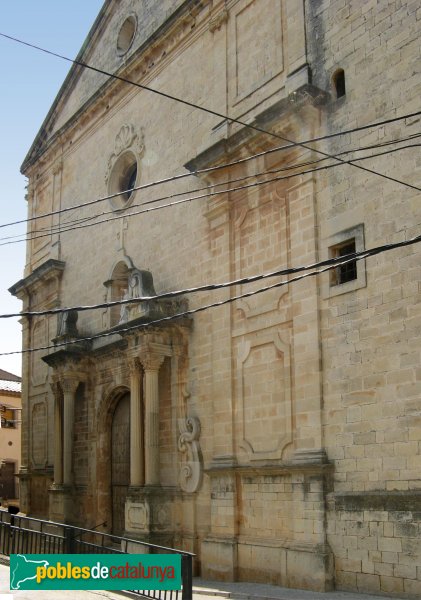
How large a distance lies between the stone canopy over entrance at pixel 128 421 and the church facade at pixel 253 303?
0.20 feet

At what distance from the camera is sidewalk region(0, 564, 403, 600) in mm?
11531

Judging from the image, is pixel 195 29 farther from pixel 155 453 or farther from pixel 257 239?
pixel 155 453

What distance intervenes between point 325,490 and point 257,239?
494 cm

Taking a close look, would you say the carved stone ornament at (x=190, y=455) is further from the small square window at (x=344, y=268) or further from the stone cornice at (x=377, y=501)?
the small square window at (x=344, y=268)

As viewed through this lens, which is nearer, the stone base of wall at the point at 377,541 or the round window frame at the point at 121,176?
the stone base of wall at the point at 377,541

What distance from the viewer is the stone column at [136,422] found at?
57.0 ft

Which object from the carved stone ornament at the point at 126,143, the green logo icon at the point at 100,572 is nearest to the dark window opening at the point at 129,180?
the carved stone ornament at the point at 126,143

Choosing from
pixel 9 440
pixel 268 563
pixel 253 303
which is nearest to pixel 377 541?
pixel 268 563

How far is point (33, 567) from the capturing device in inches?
438

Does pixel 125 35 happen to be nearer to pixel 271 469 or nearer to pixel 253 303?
pixel 253 303

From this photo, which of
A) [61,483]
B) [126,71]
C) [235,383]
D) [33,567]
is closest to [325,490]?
[235,383]

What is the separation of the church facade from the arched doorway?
78mm

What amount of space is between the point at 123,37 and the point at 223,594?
50.3 feet

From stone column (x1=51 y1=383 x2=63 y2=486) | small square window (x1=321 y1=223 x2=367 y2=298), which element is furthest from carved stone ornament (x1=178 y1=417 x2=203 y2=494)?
stone column (x1=51 y1=383 x2=63 y2=486)
